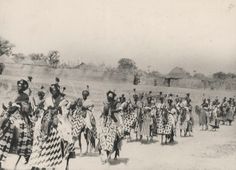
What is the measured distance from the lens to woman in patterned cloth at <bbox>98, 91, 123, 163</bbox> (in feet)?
25.0

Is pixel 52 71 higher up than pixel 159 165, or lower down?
higher up

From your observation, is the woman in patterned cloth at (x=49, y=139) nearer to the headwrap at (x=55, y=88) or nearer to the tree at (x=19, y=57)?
the headwrap at (x=55, y=88)

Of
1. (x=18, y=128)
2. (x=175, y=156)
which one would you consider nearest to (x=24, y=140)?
(x=18, y=128)

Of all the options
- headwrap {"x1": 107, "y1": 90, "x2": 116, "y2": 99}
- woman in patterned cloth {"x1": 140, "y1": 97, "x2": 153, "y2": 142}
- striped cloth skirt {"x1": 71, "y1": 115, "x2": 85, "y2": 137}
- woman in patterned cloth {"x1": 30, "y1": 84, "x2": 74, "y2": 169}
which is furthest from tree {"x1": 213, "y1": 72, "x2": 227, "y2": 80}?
woman in patterned cloth {"x1": 30, "y1": 84, "x2": 74, "y2": 169}

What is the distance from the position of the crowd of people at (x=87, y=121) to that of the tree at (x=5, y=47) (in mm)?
464

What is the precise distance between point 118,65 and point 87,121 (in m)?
0.89

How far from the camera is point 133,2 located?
7734 mm

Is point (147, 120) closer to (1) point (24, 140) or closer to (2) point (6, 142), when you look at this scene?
(1) point (24, 140)

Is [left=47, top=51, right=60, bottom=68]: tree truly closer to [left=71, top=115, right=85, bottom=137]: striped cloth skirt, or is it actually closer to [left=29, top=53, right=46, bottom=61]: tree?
[left=29, top=53, right=46, bottom=61]: tree

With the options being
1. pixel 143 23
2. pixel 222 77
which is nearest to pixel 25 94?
pixel 143 23

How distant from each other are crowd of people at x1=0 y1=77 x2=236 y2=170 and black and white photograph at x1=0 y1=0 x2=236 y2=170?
20 millimetres

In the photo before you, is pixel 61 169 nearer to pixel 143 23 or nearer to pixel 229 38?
pixel 143 23

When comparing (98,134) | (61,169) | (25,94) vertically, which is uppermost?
(25,94)

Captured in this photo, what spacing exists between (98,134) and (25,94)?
1.15 m
